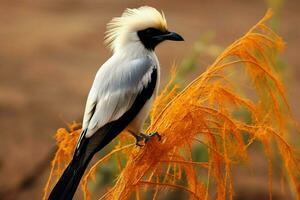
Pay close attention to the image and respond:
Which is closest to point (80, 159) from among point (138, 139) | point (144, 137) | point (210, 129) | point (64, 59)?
point (144, 137)

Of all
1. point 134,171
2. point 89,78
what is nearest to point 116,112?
point 134,171

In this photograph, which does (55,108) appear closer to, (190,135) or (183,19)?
(183,19)

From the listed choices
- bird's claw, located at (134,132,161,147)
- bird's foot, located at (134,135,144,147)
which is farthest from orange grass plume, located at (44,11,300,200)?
bird's foot, located at (134,135,144,147)

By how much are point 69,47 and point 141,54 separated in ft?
32.3

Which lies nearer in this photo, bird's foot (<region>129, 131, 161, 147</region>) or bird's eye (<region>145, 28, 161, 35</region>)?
bird's foot (<region>129, 131, 161, 147</region>)

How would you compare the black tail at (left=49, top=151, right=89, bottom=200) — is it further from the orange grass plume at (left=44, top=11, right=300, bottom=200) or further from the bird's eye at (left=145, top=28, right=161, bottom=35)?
the bird's eye at (left=145, top=28, right=161, bottom=35)

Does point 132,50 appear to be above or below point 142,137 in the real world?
above

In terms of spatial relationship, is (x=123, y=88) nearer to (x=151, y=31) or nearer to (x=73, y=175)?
(x=151, y=31)

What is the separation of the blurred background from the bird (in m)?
3.36

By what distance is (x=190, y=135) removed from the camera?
3789 millimetres

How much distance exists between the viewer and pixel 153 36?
4.77 metres

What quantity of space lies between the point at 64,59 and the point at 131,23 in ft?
31.0

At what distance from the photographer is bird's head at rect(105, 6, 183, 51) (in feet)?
15.4

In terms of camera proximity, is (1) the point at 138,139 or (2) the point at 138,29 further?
(2) the point at 138,29
